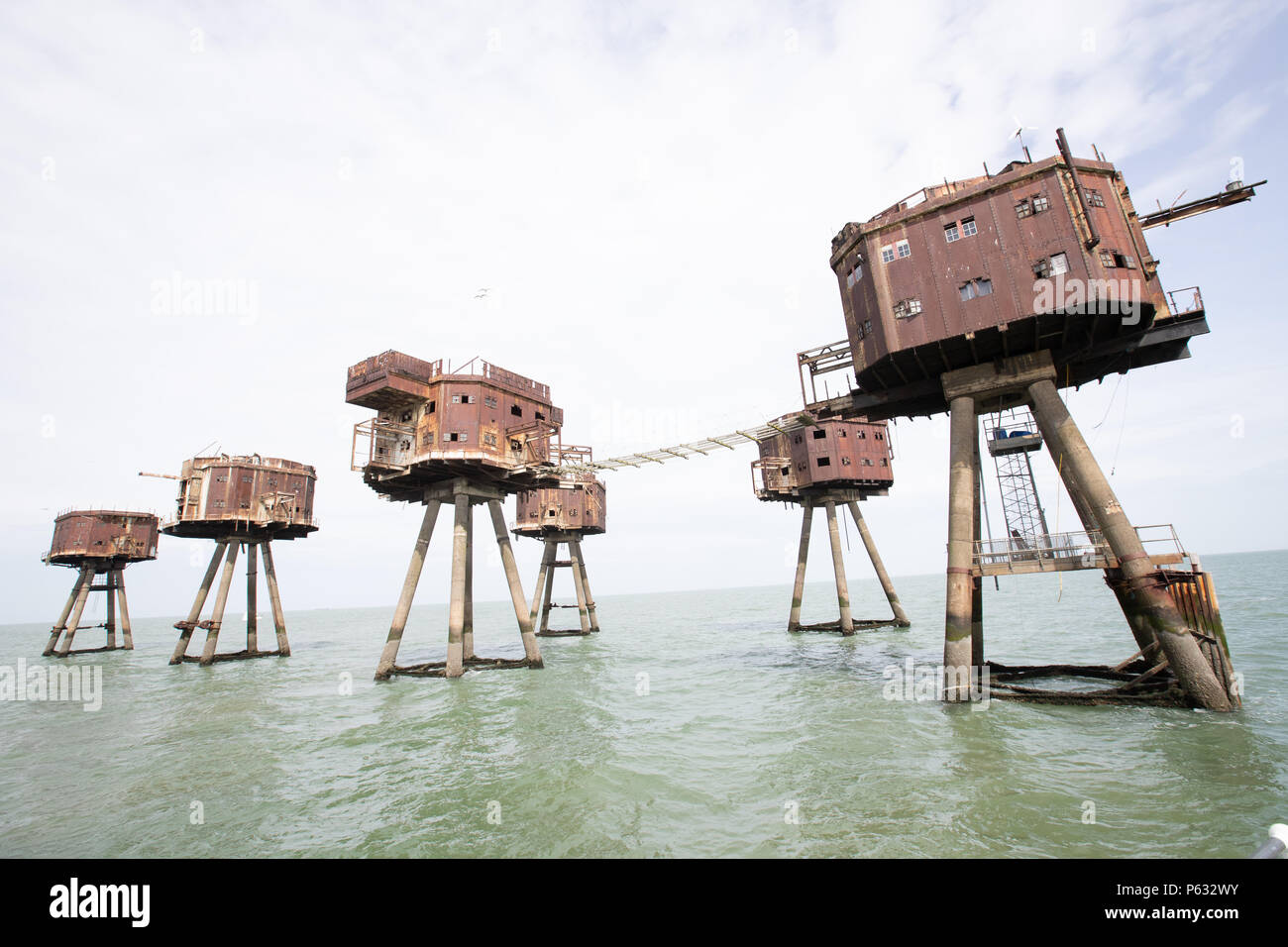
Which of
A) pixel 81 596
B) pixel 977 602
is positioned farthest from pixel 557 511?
pixel 81 596

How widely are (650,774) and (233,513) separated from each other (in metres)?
33.8

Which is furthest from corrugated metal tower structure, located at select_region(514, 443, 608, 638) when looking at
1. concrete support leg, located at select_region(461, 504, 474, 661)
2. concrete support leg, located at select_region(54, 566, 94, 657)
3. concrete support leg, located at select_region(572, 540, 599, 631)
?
concrete support leg, located at select_region(54, 566, 94, 657)

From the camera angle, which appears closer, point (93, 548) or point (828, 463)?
point (828, 463)

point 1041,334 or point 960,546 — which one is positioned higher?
point 1041,334

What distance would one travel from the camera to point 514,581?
26.6 meters

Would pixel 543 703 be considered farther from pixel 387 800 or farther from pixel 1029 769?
pixel 1029 769

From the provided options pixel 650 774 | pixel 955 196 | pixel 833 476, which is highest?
pixel 955 196

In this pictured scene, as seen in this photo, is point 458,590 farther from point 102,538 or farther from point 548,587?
point 102,538

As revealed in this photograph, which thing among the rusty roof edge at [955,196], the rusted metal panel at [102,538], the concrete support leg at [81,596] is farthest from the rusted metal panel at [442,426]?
the concrete support leg at [81,596]

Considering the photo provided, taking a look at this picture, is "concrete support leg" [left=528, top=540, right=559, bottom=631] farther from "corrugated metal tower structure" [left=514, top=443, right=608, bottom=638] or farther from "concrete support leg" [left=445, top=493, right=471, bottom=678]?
"concrete support leg" [left=445, top=493, right=471, bottom=678]

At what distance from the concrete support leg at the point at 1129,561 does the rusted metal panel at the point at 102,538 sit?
55644mm

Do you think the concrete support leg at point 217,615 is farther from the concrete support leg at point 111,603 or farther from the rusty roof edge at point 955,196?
the rusty roof edge at point 955,196

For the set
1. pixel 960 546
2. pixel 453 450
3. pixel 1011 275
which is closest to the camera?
pixel 1011 275

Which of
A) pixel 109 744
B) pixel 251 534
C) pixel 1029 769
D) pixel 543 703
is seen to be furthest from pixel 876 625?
pixel 251 534
